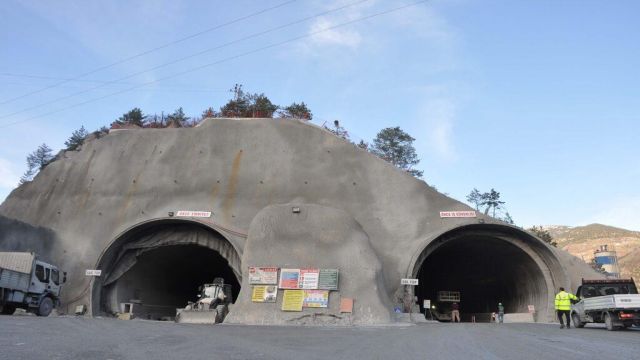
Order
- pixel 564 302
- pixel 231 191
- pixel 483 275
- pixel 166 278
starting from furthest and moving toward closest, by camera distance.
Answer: pixel 483 275 → pixel 166 278 → pixel 231 191 → pixel 564 302

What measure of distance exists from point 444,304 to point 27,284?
1387 inches

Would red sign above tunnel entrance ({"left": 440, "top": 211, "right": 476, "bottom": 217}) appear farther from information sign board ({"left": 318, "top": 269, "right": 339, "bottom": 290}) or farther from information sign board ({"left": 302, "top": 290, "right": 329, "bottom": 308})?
information sign board ({"left": 302, "top": 290, "right": 329, "bottom": 308})

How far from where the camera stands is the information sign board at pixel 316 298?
24984 mm

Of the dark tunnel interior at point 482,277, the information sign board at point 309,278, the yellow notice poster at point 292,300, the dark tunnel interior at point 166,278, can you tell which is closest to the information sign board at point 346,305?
the information sign board at point 309,278

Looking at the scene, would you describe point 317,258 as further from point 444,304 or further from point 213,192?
point 444,304

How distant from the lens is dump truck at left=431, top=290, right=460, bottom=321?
45750 mm

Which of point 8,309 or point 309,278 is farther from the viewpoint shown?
point 309,278

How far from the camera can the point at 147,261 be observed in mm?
34188

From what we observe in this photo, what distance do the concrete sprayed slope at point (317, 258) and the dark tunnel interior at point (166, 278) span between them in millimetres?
9608

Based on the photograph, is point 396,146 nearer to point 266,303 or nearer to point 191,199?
point 191,199

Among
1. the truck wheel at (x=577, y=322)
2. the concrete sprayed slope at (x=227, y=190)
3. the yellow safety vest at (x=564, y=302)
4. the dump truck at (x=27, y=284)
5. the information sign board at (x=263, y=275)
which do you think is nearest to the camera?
the yellow safety vest at (x=564, y=302)

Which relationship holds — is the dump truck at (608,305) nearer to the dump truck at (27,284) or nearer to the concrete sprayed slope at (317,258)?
the concrete sprayed slope at (317,258)

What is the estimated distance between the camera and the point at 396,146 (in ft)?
210

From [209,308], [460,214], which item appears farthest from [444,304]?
[209,308]
